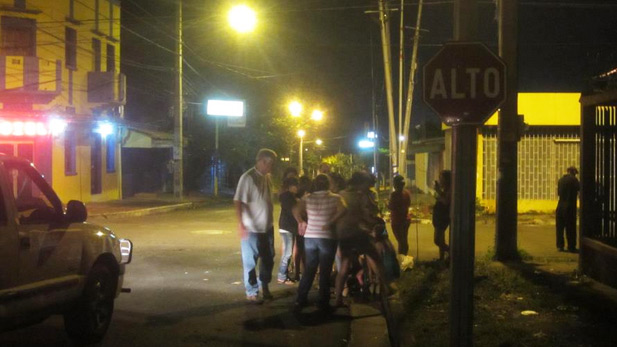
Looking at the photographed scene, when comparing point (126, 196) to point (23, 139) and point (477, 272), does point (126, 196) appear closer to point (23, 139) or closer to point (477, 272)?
point (23, 139)

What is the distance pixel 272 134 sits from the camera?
4397 cm

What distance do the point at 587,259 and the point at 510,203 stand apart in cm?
175

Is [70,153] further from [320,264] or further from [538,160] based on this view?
[320,264]

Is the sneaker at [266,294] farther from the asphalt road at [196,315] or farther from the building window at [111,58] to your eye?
the building window at [111,58]

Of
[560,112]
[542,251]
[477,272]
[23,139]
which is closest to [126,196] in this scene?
[23,139]

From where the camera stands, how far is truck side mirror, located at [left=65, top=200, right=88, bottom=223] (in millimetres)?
6770

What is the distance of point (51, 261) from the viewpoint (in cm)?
638

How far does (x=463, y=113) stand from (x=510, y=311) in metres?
3.59

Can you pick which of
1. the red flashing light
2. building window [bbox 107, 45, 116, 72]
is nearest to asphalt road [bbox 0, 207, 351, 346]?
the red flashing light

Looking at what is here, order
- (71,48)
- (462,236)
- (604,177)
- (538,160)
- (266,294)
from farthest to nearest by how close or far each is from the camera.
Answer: (71,48) < (538,160) < (604,177) < (266,294) < (462,236)

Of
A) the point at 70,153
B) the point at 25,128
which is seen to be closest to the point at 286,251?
the point at 25,128

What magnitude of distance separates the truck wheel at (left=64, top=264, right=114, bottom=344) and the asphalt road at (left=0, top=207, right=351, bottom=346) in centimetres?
19

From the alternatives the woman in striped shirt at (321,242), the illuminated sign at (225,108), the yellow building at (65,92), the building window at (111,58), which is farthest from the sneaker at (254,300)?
the illuminated sign at (225,108)

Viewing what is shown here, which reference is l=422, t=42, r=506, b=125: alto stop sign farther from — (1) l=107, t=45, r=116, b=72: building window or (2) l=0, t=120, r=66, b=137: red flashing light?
(1) l=107, t=45, r=116, b=72: building window
